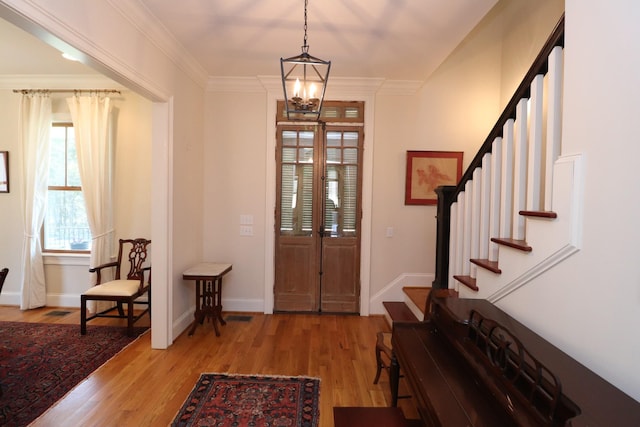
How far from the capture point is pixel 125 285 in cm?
357

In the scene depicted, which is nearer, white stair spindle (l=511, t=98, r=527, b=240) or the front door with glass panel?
white stair spindle (l=511, t=98, r=527, b=240)

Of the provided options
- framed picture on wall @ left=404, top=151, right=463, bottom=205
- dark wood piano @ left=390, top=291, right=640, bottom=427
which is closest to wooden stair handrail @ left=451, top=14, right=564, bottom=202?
dark wood piano @ left=390, top=291, right=640, bottom=427

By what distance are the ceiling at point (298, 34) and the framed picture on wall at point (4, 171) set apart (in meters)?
1.06

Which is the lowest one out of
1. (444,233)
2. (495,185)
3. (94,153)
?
(444,233)

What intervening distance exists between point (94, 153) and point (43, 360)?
7.60 feet

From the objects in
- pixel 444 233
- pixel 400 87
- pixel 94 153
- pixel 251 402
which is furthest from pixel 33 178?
pixel 444 233

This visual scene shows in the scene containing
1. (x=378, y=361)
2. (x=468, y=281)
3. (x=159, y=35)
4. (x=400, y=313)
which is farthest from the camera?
(x=400, y=313)

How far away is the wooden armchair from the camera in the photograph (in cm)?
341

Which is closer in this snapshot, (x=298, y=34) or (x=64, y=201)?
(x=298, y=34)

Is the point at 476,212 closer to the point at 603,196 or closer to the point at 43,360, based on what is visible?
the point at 603,196

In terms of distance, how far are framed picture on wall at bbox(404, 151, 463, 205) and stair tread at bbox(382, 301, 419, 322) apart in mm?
1364

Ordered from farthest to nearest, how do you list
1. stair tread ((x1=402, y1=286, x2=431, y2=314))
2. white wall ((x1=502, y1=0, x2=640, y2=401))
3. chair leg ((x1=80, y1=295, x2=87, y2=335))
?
1. chair leg ((x1=80, y1=295, x2=87, y2=335))
2. stair tread ((x1=402, y1=286, x2=431, y2=314))
3. white wall ((x1=502, y1=0, x2=640, y2=401))

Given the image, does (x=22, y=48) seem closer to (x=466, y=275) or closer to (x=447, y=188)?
(x=447, y=188)

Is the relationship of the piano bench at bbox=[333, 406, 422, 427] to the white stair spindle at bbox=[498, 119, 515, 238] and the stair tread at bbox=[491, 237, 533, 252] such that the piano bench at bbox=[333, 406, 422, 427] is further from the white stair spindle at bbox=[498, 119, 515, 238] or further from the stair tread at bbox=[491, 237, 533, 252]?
the white stair spindle at bbox=[498, 119, 515, 238]
